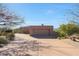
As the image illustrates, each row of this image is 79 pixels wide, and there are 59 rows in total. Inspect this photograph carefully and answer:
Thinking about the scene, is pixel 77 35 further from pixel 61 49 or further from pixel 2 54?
pixel 2 54

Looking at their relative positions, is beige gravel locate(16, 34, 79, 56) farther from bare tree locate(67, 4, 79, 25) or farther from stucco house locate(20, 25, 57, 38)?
bare tree locate(67, 4, 79, 25)

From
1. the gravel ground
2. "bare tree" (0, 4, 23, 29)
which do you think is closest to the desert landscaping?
the gravel ground

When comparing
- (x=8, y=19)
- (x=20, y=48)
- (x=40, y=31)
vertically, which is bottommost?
(x=20, y=48)

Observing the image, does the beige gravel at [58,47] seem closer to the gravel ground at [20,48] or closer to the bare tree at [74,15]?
the gravel ground at [20,48]

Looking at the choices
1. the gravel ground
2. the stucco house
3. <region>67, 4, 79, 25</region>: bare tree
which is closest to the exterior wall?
the stucco house

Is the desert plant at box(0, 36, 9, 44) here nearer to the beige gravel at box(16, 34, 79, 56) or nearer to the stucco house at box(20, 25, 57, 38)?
the beige gravel at box(16, 34, 79, 56)

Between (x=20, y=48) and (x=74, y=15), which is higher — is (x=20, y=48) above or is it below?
below

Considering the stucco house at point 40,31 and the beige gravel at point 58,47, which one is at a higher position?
the stucco house at point 40,31

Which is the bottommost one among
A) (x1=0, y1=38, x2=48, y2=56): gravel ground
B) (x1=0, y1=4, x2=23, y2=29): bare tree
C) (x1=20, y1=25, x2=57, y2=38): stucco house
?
(x1=0, y1=38, x2=48, y2=56): gravel ground

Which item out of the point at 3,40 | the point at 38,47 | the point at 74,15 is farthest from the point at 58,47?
the point at 3,40

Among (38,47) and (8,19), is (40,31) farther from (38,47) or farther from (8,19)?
(8,19)

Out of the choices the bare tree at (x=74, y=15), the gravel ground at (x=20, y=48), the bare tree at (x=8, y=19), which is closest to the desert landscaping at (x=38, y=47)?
the gravel ground at (x=20, y=48)

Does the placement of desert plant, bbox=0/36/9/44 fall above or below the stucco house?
below

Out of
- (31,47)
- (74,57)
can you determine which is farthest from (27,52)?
(74,57)
